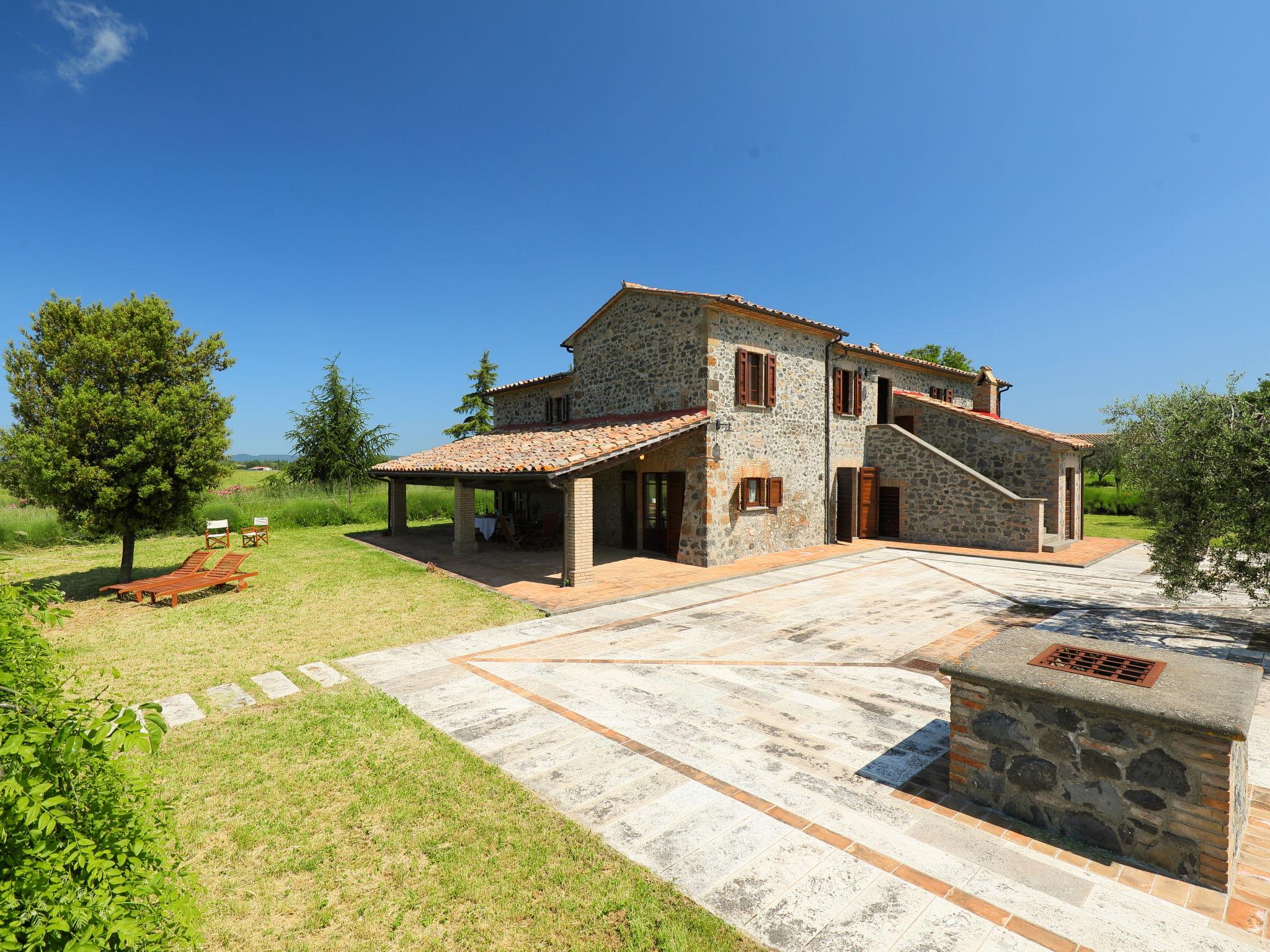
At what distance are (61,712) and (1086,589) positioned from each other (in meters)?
14.5

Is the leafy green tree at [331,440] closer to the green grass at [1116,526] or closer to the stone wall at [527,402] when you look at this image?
the stone wall at [527,402]

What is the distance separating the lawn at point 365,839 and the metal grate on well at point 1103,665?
2828mm

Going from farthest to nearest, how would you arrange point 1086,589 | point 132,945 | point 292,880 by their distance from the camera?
point 1086,589
point 292,880
point 132,945

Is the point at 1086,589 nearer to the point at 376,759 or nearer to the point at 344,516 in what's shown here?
the point at 376,759

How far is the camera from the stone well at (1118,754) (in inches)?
126

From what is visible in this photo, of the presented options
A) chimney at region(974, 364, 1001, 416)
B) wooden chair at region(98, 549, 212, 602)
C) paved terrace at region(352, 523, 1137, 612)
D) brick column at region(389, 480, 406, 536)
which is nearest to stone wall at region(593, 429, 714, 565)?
paved terrace at region(352, 523, 1137, 612)

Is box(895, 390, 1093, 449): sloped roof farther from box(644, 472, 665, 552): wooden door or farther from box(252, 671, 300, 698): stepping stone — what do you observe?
box(252, 671, 300, 698): stepping stone

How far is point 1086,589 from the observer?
1144 cm

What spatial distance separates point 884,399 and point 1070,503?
6.63 meters

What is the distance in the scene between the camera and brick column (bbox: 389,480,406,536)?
19359 mm

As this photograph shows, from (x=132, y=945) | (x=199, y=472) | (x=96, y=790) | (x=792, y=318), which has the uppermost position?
(x=792, y=318)

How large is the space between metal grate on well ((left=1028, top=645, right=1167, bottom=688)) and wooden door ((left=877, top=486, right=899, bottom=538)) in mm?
14752

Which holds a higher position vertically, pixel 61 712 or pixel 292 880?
pixel 61 712

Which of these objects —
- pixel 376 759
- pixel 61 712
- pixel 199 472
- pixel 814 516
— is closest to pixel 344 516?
pixel 199 472
